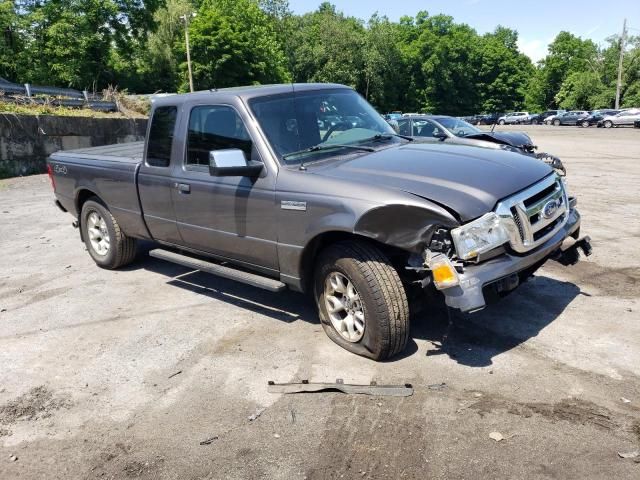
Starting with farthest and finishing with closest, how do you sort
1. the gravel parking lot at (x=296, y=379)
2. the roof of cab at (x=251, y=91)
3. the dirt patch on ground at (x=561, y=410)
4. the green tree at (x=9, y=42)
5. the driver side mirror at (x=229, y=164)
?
the green tree at (x=9, y=42)
the roof of cab at (x=251, y=91)
the driver side mirror at (x=229, y=164)
the dirt patch on ground at (x=561, y=410)
the gravel parking lot at (x=296, y=379)

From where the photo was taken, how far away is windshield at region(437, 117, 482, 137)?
1240cm

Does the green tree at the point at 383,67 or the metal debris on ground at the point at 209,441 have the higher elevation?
the green tree at the point at 383,67

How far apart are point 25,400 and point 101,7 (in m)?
54.6

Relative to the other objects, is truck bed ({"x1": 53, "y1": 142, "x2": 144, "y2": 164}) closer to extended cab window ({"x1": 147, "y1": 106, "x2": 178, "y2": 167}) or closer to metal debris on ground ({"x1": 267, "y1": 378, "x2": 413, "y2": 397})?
extended cab window ({"x1": 147, "y1": 106, "x2": 178, "y2": 167})

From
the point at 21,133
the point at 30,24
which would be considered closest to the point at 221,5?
the point at 30,24

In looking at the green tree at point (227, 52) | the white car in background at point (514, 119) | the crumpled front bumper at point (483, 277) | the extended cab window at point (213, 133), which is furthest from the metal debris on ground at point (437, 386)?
the white car in background at point (514, 119)

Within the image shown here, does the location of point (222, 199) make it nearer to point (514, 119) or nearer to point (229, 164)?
point (229, 164)

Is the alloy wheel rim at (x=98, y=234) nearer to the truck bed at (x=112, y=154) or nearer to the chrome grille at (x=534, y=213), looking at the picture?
the truck bed at (x=112, y=154)

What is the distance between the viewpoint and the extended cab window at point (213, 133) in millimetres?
4695

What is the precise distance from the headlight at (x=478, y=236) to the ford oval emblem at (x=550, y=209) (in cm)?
63

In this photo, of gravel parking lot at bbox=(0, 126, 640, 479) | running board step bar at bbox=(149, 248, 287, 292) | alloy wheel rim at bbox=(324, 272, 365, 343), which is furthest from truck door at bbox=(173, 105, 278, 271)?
gravel parking lot at bbox=(0, 126, 640, 479)

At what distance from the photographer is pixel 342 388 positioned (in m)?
3.73

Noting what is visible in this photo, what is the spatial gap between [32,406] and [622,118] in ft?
163

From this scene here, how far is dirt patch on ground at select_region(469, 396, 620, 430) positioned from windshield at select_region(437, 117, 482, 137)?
946 centimetres
